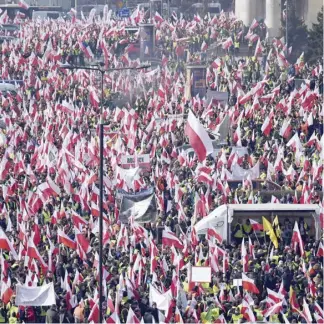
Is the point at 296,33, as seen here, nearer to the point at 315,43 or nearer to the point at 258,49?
the point at 315,43

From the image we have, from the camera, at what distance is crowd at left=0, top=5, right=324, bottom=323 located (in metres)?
31.3

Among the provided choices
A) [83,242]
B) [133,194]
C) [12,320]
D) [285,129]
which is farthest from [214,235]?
[285,129]

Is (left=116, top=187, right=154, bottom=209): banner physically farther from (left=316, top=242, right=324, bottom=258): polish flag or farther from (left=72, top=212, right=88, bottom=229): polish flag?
(left=316, top=242, right=324, bottom=258): polish flag

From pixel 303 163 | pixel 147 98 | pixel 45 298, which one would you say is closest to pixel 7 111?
pixel 147 98

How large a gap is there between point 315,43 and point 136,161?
35800mm

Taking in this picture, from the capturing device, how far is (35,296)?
30.9 m

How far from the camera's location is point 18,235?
36250mm

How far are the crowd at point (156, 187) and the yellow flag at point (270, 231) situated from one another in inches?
7.3

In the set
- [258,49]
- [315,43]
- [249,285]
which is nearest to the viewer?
[249,285]

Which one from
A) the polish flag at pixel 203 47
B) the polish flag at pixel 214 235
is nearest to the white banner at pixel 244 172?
the polish flag at pixel 214 235

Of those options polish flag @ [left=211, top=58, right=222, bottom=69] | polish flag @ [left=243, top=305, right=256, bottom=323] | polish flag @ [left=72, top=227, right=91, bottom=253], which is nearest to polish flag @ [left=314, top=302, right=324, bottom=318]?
polish flag @ [left=243, top=305, right=256, bottom=323]

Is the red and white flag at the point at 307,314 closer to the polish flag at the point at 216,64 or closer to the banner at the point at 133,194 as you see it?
the banner at the point at 133,194

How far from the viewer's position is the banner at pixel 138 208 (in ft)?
126

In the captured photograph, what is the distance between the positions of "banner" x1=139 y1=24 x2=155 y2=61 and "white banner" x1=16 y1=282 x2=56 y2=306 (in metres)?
44.9
